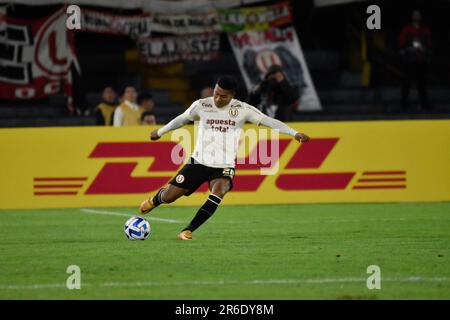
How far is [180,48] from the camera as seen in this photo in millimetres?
23359

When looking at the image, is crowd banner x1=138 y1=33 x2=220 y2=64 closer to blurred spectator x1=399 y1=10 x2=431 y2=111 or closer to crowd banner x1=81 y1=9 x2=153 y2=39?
crowd banner x1=81 y1=9 x2=153 y2=39

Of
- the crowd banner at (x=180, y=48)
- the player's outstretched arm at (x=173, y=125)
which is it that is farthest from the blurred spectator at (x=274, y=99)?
the player's outstretched arm at (x=173, y=125)

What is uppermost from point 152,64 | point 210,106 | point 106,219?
point 152,64

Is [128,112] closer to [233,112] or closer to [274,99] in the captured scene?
[274,99]

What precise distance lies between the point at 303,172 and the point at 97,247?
621 cm

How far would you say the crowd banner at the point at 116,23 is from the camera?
73.7 ft

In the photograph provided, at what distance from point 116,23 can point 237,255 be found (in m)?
11.9

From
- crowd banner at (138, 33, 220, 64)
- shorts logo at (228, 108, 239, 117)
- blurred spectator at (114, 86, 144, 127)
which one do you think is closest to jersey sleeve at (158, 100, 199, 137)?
shorts logo at (228, 108, 239, 117)

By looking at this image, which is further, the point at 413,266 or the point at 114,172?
the point at 114,172

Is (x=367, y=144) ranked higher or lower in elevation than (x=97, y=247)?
higher

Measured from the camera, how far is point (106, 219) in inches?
618

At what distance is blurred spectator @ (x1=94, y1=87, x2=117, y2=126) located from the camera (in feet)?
65.4
